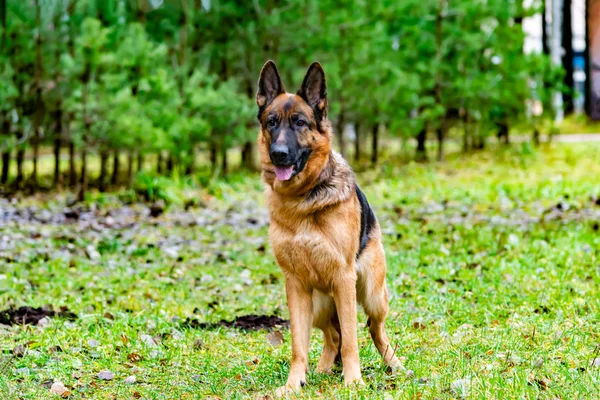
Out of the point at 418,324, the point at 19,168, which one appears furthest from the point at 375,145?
the point at 418,324

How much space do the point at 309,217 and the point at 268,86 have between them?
2.78 ft

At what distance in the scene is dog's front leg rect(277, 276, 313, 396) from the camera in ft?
14.8

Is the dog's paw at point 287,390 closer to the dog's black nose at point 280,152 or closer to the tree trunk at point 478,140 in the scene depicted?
the dog's black nose at point 280,152

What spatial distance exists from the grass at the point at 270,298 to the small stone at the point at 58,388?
0.24 feet

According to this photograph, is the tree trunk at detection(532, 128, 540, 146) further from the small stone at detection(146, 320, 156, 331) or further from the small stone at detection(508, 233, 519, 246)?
the small stone at detection(146, 320, 156, 331)

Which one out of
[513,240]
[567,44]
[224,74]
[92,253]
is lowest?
[92,253]

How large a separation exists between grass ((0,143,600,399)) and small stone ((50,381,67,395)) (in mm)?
74

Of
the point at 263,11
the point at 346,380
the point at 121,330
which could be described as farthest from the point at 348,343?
the point at 263,11

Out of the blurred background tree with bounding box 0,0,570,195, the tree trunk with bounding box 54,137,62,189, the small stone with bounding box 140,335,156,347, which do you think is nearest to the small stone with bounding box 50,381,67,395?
the small stone with bounding box 140,335,156,347

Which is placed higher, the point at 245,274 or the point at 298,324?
the point at 298,324

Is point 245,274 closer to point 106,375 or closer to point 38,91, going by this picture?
point 106,375

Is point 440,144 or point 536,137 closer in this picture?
point 440,144

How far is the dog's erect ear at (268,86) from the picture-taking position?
465cm

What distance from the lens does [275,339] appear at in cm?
568
